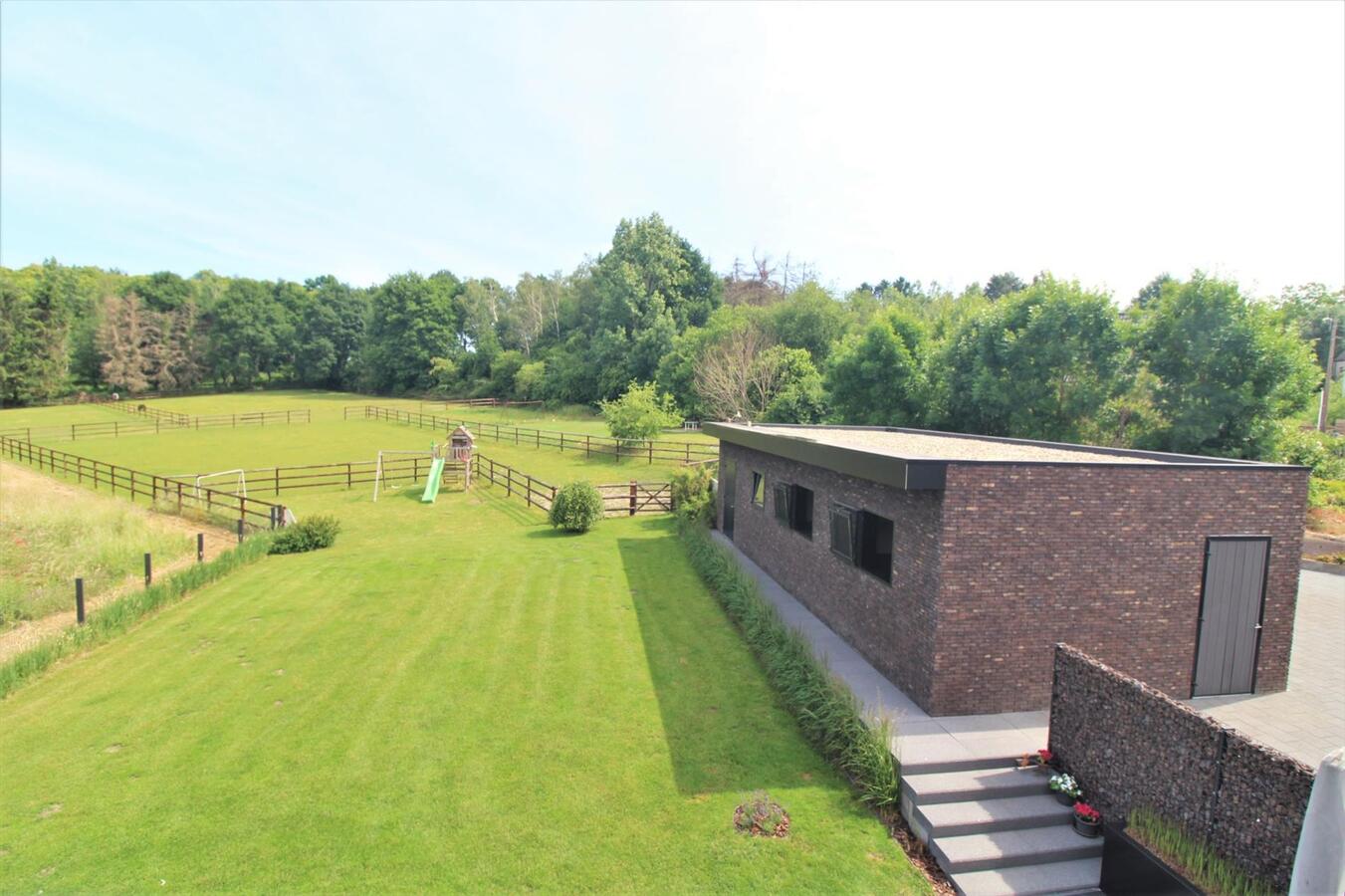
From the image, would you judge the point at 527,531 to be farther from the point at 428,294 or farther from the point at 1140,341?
the point at 428,294

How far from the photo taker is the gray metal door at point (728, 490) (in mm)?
16016

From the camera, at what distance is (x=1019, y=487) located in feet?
23.6

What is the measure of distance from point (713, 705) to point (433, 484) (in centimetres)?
1811

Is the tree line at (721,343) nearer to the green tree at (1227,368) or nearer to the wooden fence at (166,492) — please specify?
the green tree at (1227,368)

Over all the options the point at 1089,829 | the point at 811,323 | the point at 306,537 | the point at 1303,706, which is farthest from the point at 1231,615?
the point at 811,323

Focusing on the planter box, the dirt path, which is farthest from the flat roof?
the dirt path

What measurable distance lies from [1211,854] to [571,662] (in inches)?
279

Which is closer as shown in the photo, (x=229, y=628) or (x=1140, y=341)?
(x=229, y=628)

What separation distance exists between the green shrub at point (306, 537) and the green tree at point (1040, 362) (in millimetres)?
20139

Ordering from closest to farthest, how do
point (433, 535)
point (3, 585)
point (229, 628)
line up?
1. point (229, 628)
2. point (3, 585)
3. point (433, 535)

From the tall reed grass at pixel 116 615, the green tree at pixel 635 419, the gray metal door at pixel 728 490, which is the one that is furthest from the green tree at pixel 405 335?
the gray metal door at pixel 728 490

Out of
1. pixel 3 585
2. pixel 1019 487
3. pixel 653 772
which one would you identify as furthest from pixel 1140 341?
pixel 3 585

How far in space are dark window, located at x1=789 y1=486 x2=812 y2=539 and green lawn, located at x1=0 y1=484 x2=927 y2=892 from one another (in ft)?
6.87

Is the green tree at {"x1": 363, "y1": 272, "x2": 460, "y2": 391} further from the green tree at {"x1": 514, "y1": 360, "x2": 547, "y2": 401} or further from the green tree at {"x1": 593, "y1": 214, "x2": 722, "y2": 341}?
the green tree at {"x1": 593, "y1": 214, "x2": 722, "y2": 341}
